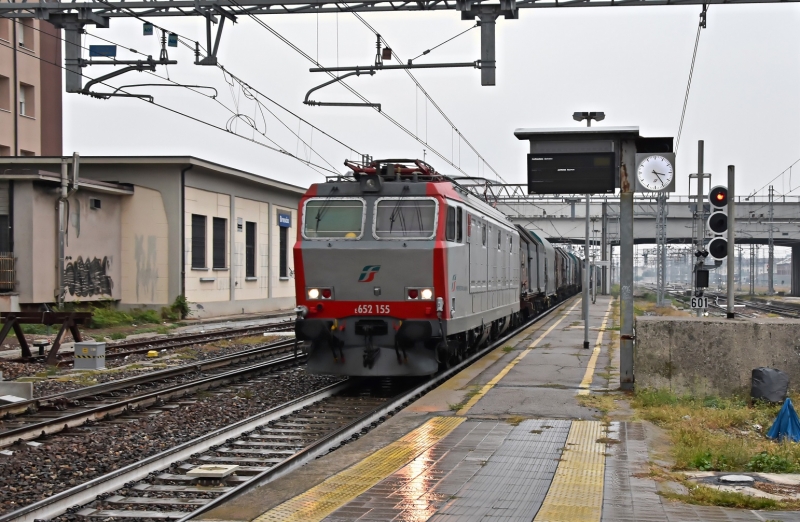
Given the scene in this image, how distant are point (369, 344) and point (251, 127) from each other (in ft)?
27.4

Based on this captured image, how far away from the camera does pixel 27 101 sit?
42.4 m

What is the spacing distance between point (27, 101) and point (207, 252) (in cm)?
1560

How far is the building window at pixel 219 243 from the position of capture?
1356 inches

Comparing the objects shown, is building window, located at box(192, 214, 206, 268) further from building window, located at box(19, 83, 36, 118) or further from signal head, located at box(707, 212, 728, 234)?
signal head, located at box(707, 212, 728, 234)

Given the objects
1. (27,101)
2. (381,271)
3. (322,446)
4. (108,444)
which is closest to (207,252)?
(27,101)

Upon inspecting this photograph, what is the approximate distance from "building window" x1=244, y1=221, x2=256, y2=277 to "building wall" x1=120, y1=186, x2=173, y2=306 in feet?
19.9

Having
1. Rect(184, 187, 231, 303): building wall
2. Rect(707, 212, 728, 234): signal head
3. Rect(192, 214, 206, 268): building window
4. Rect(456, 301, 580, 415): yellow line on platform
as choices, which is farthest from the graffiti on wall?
Rect(707, 212, 728, 234): signal head

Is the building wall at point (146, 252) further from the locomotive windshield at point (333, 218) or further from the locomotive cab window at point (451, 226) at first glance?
the locomotive cab window at point (451, 226)

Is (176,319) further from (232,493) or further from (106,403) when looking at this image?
(232,493)

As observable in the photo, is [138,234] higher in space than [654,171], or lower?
lower

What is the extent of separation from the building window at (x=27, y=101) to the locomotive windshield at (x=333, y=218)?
32.9m

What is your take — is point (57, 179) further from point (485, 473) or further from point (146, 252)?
point (485, 473)

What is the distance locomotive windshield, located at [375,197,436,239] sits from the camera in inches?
528

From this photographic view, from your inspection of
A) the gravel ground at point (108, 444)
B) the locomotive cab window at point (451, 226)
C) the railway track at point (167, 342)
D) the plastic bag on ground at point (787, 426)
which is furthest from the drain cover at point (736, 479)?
the railway track at point (167, 342)
